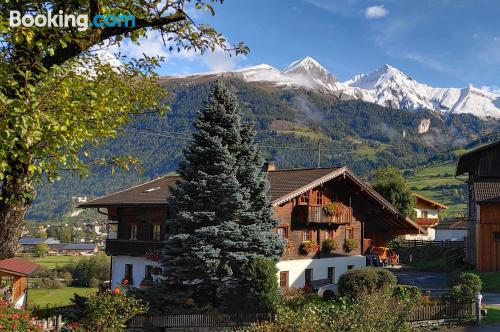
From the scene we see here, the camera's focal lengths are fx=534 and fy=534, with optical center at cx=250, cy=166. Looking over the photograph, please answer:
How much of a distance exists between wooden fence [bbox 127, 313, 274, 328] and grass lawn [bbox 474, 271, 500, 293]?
16.8 m

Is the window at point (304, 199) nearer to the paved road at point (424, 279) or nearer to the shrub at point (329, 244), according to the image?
the shrub at point (329, 244)

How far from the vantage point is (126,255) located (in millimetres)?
34719

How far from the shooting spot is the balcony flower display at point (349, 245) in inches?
1393

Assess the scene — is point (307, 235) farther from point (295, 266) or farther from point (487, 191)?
point (487, 191)

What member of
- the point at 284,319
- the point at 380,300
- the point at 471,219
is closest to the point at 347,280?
the point at 380,300

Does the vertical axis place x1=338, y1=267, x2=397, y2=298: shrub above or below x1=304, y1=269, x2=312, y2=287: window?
above

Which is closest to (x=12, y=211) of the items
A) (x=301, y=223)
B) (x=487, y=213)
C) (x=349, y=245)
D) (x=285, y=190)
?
(x=285, y=190)

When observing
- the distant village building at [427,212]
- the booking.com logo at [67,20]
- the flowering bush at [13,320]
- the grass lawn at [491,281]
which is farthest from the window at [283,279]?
the distant village building at [427,212]

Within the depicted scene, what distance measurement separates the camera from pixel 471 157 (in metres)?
43.5

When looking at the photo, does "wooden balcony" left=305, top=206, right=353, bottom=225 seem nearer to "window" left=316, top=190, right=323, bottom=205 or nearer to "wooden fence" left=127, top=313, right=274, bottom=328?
"window" left=316, top=190, right=323, bottom=205

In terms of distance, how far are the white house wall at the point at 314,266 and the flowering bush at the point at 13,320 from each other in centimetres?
1781

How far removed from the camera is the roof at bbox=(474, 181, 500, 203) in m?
37.6

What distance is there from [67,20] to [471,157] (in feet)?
132

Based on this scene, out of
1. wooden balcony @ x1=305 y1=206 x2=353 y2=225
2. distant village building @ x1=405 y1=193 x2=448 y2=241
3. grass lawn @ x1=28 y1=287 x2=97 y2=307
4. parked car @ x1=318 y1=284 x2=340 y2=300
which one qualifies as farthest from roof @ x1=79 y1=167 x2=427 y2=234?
grass lawn @ x1=28 y1=287 x2=97 y2=307
